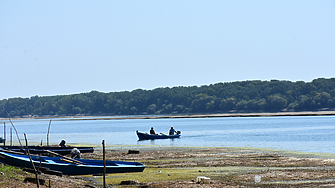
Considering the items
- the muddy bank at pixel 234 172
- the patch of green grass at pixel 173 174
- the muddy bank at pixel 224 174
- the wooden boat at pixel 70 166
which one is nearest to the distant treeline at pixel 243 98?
Answer: the muddy bank at pixel 234 172

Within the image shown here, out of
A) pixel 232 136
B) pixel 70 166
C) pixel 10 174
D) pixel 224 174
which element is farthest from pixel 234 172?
pixel 232 136

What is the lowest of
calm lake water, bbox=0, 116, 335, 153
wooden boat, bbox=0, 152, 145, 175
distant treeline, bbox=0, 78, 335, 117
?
calm lake water, bbox=0, 116, 335, 153

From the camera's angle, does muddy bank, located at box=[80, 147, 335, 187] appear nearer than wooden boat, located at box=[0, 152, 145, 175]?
Yes

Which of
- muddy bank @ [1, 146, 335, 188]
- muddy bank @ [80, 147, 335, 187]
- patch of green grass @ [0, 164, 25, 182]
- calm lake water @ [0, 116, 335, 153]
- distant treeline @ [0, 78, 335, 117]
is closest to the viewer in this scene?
patch of green grass @ [0, 164, 25, 182]

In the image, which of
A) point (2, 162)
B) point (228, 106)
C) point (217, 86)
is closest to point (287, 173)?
point (2, 162)

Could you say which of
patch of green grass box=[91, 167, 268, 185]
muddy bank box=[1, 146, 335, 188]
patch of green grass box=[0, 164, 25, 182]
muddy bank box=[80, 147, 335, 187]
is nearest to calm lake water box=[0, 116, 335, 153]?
muddy bank box=[80, 147, 335, 187]

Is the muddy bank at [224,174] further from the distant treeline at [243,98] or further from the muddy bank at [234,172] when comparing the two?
the distant treeline at [243,98]

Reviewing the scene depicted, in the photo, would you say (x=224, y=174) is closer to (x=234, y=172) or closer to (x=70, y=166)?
(x=234, y=172)

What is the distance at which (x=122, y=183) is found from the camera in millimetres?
17641

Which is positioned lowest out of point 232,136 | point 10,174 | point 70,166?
point 232,136

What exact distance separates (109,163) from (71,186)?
4.67 m

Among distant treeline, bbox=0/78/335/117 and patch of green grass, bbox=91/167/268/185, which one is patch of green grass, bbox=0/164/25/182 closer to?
patch of green grass, bbox=91/167/268/185

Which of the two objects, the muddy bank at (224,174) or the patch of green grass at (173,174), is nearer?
the muddy bank at (224,174)

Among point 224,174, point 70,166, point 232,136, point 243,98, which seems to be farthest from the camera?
point 243,98
